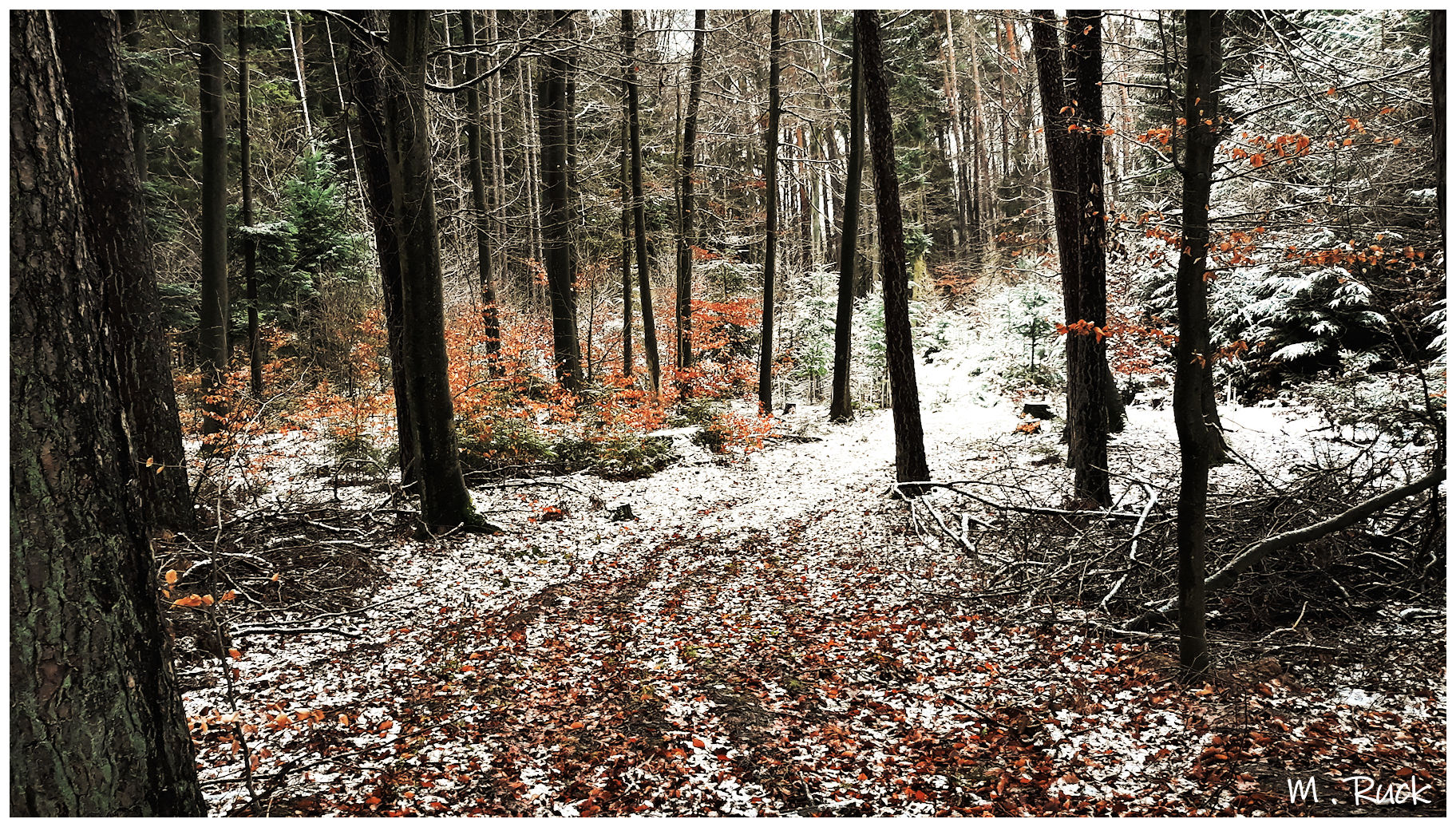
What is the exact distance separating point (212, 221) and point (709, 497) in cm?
922

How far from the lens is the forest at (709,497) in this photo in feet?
7.73

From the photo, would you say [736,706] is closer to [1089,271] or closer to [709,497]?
[1089,271]

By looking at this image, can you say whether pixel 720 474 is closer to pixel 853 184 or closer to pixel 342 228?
pixel 853 184

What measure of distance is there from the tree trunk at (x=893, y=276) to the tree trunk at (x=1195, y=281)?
435cm

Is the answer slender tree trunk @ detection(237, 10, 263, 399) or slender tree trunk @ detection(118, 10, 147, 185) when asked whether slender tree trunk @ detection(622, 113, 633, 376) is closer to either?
slender tree trunk @ detection(237, 10, 263, 399)

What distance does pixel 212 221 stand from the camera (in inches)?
438

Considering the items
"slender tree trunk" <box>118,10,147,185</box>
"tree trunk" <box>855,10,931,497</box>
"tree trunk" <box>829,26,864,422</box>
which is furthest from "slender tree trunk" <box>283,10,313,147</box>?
"tree trunk" <box>829,26,864,422</box>

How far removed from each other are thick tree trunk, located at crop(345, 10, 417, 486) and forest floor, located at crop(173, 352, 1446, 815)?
1.91 m

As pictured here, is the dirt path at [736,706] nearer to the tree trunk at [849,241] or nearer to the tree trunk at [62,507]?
the tree trunk at [62,507]

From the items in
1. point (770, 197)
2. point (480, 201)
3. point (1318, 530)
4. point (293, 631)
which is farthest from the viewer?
point (770, 197)

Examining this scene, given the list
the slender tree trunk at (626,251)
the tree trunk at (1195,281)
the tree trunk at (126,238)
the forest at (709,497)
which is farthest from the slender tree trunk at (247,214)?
the tree trunk at (1195,281)

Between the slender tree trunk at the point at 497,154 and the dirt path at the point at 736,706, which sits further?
the slender tree trunk at the point at 497,154

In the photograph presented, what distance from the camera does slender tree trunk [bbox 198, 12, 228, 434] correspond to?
11.1 metres

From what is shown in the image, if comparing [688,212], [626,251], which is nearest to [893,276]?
[626,251]
